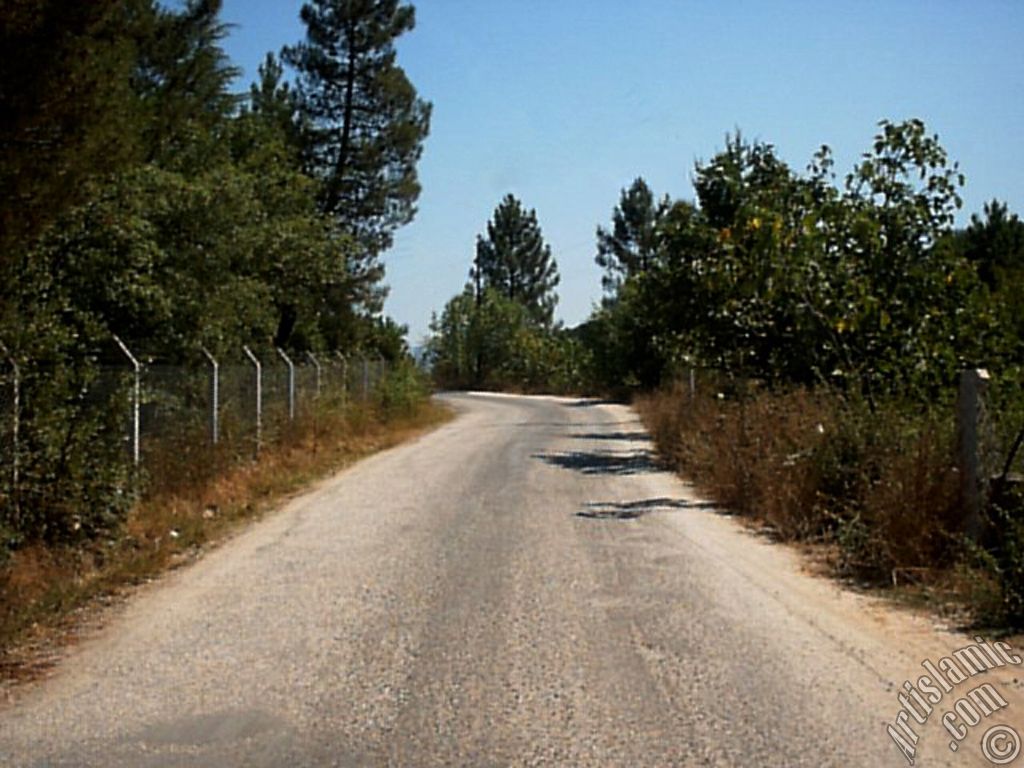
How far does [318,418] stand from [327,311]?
12.6m

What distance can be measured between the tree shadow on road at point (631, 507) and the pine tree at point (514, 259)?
7691 cm

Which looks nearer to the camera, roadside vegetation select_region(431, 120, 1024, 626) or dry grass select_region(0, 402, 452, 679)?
dry grass select_region(0, 402, 452, 679)

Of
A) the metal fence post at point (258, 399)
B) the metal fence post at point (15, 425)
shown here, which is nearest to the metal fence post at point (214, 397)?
the metal fence post at point (258, 399)

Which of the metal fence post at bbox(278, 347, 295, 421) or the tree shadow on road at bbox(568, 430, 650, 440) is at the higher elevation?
the metal fence post at bbox(278, 347, 295, 421)

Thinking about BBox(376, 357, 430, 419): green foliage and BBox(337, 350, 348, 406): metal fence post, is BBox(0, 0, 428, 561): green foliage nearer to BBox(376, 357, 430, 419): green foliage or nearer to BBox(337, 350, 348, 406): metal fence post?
BBox(376, 357, 430, 419): green foliage

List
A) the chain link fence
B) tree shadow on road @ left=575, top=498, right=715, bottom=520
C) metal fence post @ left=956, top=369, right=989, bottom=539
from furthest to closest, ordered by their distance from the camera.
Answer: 1. tree shadow on road @ left=575, top=498, right=715, bottom=520
2. the chain link fence
3. metal fence post @ left=956, top=369, right=989, bottom=539

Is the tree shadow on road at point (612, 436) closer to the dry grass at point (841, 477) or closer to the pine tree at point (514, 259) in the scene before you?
the dry grass at point (841, 477)

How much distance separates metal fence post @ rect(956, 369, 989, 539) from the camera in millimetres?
10719

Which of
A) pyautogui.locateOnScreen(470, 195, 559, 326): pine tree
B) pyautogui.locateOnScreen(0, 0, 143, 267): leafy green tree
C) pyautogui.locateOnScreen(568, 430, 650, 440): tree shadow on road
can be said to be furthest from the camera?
pyautogui.locateOnScreen(470, 195, 559, 326): pine tree

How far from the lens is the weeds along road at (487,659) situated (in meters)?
6.16

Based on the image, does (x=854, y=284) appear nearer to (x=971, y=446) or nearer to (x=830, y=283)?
(x=830, y=283)
